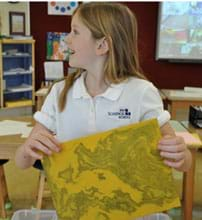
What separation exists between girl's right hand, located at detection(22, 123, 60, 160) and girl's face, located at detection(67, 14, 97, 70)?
0.79ft

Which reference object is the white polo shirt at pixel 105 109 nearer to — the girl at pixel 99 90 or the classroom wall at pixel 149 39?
the girl at pixel 99 90

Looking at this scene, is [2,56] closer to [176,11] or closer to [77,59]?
[176,11]

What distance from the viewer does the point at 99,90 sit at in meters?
1.10

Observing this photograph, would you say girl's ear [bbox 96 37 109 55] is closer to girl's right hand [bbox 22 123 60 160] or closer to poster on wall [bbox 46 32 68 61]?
girl's right hand [bbox 22 123 60 160]

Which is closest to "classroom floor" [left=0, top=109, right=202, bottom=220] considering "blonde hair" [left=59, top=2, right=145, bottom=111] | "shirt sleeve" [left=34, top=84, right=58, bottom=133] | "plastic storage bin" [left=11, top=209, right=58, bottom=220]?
"plastic storage bin" [left=11, top=209, right=58, bottom=220]

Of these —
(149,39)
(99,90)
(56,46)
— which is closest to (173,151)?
(99,90)

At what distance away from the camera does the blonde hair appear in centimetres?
101

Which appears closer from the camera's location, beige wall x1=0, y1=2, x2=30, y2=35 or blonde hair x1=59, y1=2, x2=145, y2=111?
blonde hair x1=59, y1=2, x2=145, y2=111

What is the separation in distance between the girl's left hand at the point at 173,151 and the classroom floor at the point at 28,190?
5.26 feet

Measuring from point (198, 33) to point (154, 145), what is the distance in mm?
4044

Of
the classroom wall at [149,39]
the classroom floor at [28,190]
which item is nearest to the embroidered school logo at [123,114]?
the classroom floor at [28,190]

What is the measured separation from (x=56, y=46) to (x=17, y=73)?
0.71m

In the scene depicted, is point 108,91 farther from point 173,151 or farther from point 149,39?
point 149,39

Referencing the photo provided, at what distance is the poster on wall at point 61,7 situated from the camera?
5.07m
